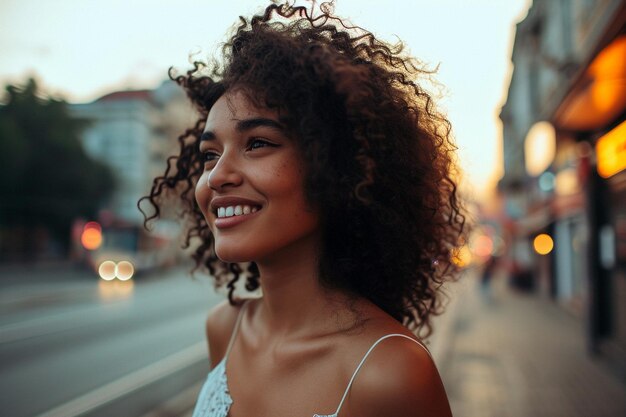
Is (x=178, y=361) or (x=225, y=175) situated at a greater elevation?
(x=225, y=175)

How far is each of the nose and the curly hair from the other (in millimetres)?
201

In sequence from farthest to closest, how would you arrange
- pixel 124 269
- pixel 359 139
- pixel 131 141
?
pixel 131 141 < pixel 124 269 < pixel 359 139

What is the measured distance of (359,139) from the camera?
4.98 feet

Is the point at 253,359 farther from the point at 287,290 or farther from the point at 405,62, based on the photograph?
the point at 405,62

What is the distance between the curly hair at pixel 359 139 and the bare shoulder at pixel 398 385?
0.38 m

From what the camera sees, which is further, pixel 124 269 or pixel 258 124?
pixel 124 269

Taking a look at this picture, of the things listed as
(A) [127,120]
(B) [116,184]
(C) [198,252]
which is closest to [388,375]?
(C) [198,252]

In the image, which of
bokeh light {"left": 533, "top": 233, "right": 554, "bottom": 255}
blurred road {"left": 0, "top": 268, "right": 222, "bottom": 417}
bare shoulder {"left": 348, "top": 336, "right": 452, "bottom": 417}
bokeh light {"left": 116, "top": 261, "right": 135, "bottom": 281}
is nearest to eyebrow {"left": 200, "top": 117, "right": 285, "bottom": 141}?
bare shoulder {"left": 348, "top": 336, "right": 452, "bottom": 417}

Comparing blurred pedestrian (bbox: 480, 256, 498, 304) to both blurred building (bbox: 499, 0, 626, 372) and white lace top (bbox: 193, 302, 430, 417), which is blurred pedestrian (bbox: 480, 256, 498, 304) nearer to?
blurred building (bbox: 499, 0, 626, 372)

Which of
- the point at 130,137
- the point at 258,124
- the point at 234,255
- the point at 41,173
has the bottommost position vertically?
the point at 234,255

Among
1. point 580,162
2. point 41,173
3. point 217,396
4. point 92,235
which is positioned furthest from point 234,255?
point 41,173

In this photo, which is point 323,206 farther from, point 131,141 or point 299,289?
point 131,141

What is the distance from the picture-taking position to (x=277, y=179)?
5.00ft

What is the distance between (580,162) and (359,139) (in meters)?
8.13
